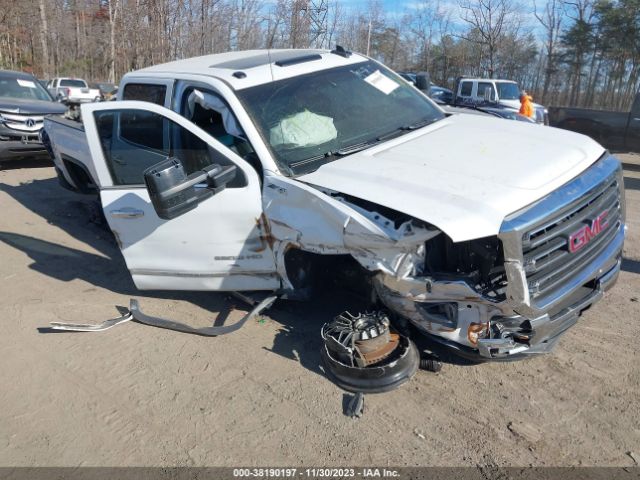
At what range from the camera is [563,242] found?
3.07 meters

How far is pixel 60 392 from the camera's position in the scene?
3547mm

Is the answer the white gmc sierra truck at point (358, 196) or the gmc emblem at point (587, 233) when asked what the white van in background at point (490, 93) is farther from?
the gmc emblem at point (587, 233)

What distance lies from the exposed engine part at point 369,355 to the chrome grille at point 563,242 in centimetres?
90

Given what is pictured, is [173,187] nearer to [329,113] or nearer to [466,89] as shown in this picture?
[329,113]

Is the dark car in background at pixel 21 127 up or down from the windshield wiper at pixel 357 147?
down

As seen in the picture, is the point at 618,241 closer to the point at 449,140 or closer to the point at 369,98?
the point at 449,140

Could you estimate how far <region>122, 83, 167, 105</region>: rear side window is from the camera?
4.61 m

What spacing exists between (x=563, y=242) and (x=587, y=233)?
0.82ft

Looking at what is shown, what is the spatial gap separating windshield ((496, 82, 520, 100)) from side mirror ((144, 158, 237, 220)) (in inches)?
638

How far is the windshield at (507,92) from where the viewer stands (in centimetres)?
1780

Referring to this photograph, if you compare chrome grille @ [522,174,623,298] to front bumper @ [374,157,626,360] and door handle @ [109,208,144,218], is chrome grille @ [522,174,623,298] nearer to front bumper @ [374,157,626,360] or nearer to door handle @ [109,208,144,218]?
front bumper @ [374,157,626,360]

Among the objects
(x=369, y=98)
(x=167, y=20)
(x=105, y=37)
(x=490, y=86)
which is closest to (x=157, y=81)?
(x=369, y=98)

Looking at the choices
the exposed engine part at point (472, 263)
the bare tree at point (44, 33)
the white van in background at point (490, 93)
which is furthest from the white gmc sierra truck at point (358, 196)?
the bare tree at point (44, 33)

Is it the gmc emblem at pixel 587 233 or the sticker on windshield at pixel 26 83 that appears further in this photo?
the sticker on windshield at pixel 26 83
